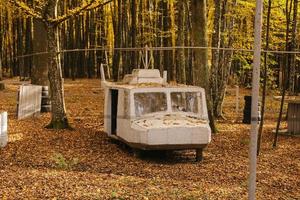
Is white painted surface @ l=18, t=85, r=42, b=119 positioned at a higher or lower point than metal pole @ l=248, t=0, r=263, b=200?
lower

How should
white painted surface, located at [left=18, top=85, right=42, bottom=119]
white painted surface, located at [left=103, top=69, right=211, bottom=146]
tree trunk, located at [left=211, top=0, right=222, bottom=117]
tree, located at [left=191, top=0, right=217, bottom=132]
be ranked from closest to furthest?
1. white painted surface, located at [left=103, top=69, right=211, bottom=146]
2. tree, located at [left=191, top=0, right=217, bottom=132]
3. white painted surface, located at [left=18, top=85, right=42, bottom=119]
4. tree trunk, located at [left=211, top=0, right=222, bottom=117]

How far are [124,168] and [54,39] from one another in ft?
17.2

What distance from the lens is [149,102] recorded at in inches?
468

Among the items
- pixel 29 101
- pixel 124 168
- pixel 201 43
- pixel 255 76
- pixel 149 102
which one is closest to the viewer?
pixel 255 76

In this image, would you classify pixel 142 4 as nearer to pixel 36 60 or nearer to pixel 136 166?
pixel 36 60

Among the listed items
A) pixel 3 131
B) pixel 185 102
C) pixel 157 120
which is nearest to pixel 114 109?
pixel 185 102

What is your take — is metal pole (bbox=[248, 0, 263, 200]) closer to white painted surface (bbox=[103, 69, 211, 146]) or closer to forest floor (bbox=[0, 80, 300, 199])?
forest floor (bbox=[0, 80, 300, 199])

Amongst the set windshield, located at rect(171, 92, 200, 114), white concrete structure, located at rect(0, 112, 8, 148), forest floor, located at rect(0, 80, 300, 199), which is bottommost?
forest floor, located at rect(0, 80, 300, 199)

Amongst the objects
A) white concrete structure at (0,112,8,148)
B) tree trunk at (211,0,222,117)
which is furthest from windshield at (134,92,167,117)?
tree trunk at (211,0,222,117)

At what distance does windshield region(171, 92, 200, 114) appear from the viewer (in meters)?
12.0

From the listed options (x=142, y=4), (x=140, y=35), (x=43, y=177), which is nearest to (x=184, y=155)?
(x=43, y=177)

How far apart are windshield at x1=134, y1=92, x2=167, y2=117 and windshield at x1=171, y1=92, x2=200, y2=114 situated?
26cm

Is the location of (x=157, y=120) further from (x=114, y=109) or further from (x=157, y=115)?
(x=114, y=109)

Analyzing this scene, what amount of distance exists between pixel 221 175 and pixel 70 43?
120 ft
